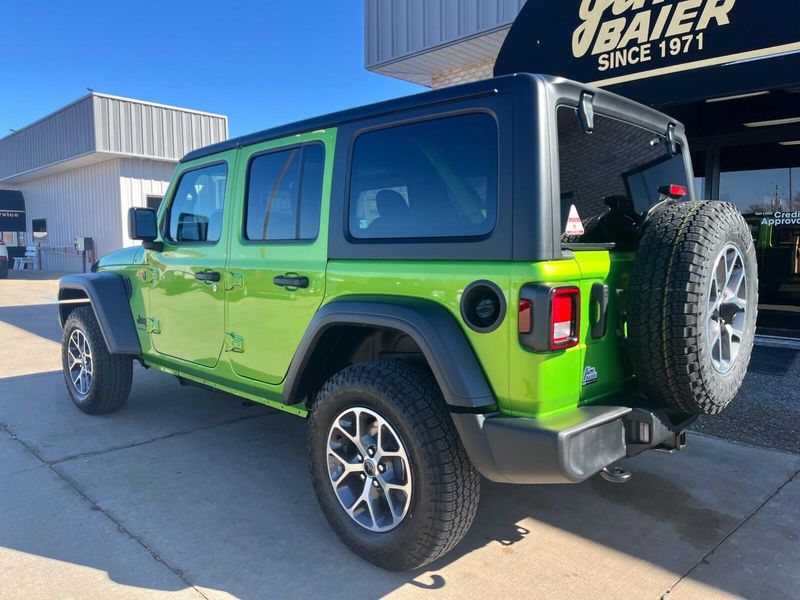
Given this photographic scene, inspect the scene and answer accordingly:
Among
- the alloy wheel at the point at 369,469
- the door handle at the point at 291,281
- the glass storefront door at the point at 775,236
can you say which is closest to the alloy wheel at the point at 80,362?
the door handle at the point at 291,281

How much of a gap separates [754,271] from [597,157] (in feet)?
3.01

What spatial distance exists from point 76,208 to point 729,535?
882 inches

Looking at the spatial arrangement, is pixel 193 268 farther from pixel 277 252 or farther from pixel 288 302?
pixel 288 302

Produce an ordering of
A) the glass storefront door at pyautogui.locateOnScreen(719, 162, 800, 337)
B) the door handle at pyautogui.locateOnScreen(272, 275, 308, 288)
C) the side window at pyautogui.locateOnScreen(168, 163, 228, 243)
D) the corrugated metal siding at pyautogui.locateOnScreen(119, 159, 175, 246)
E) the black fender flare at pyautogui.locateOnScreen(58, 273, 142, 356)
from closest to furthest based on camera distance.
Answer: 1. the door handle at pyautogui.locateOnScreen(272, 275, 308, 288)
2. the side window at pyautogui.locateOnScreen(168, 163, 228, 243)
3. the black fender flare at pyautogui.locateOnScreen(58, 273, 142, 356)
4. the glass storefront door at pyautogui.locateOnScreen(719, 162, 800, 337)
5. the corrugated metal siding at pyautogui.locateOnScreen(119, 159, 175, 246)

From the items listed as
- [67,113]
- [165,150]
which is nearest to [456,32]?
[165,150]

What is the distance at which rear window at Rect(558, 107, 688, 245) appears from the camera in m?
2.79

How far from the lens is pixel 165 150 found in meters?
19.4

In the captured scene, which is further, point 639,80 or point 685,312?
point 639,80

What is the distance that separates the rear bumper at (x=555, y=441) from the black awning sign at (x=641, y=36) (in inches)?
151

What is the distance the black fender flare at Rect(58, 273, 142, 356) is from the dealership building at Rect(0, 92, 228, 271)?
49.3ft

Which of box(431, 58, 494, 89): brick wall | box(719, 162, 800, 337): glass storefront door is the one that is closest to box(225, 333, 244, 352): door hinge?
box(719, 162, 800, 337): glass storefront door

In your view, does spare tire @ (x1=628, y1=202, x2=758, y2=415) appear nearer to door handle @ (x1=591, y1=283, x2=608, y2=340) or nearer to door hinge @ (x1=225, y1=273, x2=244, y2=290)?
A: door handle @ (x1=591, y1=283, x2=608, y2=340)

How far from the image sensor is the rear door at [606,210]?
253 centimetres

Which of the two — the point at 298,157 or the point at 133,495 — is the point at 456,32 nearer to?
the point at 298,157
